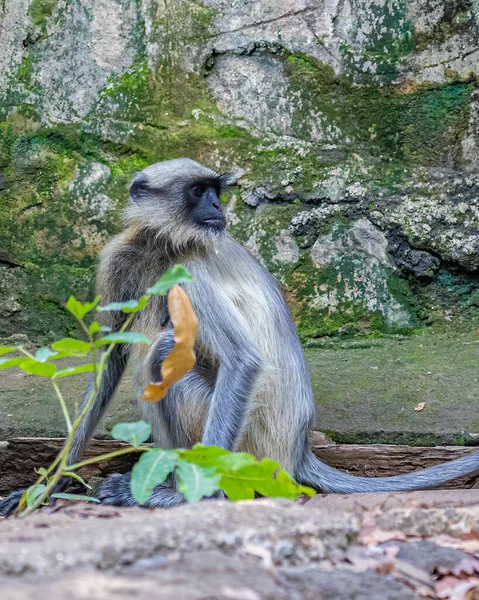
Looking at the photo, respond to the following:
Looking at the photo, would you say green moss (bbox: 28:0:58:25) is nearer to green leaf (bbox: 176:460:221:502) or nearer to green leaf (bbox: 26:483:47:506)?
green leaf (bbox: 26:483:47:506)

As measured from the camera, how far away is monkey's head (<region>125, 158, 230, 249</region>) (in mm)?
4055

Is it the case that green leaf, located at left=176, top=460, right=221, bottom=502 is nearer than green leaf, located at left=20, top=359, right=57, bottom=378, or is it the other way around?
green leaf, located at left=176, top=460, right=221, bottom=502

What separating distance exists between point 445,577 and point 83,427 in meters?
2.54

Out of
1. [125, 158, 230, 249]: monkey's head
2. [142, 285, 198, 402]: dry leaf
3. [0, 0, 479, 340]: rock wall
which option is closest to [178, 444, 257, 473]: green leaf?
[142, 285, 198, 402]: dry leaf

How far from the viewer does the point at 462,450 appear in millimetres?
4047

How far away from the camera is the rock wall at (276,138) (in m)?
5.36

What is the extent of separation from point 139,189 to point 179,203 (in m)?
0.27

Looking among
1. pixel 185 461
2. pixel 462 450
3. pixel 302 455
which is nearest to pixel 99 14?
pixel 302 455

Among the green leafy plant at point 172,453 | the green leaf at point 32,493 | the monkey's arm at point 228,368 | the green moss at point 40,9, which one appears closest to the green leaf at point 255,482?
the green leafy plant at point 172,453

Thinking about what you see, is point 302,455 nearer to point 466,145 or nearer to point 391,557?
point 391,557

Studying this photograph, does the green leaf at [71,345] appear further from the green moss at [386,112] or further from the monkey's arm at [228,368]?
the green moss at [386,112]

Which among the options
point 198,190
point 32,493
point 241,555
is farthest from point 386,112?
point 241,555

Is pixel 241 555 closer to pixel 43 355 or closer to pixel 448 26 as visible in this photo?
pixel 43 355

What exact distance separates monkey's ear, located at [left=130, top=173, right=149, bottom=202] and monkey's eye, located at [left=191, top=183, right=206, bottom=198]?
28cm
